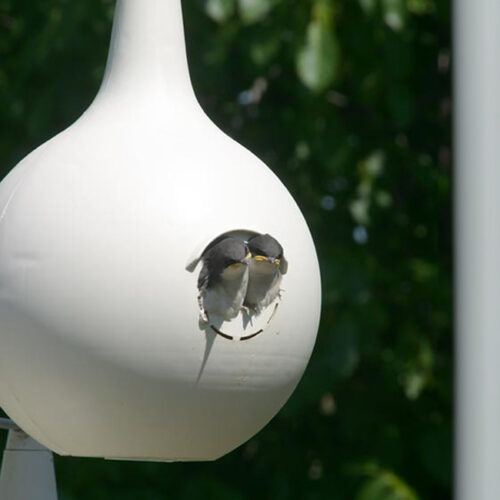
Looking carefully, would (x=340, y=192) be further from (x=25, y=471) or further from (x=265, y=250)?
(x=265, y=250)

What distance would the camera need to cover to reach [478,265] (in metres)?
2.13

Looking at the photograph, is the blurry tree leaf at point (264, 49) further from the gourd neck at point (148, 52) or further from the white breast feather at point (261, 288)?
the white breast feather at point (261, 288)

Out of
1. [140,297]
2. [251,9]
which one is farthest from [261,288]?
[251,9]

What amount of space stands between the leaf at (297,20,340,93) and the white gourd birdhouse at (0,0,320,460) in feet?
4.41

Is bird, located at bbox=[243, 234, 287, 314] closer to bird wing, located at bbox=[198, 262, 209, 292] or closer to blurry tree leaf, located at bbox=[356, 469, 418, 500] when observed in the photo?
bird wing, located at bbox=[198, 262, 209, 292]

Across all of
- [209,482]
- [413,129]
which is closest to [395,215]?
[413,129]

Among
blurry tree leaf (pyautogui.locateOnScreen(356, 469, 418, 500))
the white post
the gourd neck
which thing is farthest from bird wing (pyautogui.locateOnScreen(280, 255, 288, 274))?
blurry tree leaf (pyautogui.locateOnScreen(356, 469, 418, 500))

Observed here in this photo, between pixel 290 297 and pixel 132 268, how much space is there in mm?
275

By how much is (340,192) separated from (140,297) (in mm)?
2329

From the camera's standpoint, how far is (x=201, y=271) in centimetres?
245

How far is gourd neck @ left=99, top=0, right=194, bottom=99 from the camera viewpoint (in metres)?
2.71

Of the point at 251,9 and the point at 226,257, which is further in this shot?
the point at 251,9

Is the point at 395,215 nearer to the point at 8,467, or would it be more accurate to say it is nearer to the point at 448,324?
the point at 448,324

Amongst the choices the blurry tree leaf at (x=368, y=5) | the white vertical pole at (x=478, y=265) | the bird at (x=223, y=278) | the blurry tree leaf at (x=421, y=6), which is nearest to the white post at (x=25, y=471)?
the bird at (x=223, y=278)
